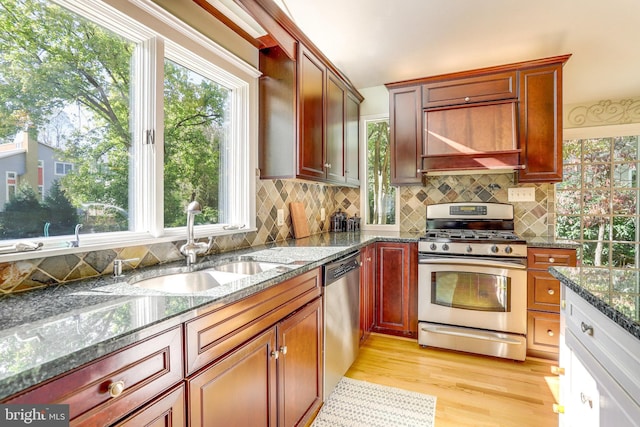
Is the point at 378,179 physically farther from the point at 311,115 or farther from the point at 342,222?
the point at 311,115

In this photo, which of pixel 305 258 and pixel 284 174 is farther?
pixel 284 174

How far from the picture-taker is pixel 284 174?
2.21 metres

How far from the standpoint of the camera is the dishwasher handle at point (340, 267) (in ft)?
6.09

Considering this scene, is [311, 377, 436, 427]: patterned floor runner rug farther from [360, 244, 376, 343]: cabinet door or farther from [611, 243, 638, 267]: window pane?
[611, 243, 638, 267]: window pane

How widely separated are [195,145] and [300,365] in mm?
1383

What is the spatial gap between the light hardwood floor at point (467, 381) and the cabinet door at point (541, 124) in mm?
1555

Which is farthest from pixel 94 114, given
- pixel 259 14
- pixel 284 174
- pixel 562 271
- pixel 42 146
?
pixel 562 271

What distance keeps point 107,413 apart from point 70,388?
124 millimetres

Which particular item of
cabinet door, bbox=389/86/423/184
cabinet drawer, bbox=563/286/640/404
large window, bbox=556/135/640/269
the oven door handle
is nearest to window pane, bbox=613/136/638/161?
large window, bbox=556/135/640/269

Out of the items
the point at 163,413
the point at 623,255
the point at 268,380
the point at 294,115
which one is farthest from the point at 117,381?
the point at 623,255

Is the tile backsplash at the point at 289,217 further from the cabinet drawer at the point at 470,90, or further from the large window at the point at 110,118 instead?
the cabinet drawer at the point at 470,90

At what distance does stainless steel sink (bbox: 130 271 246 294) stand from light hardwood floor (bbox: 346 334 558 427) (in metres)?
1.30

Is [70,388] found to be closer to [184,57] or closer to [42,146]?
[42,146]

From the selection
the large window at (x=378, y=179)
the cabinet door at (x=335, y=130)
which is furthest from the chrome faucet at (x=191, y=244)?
the large window at (x=378, y=179)
